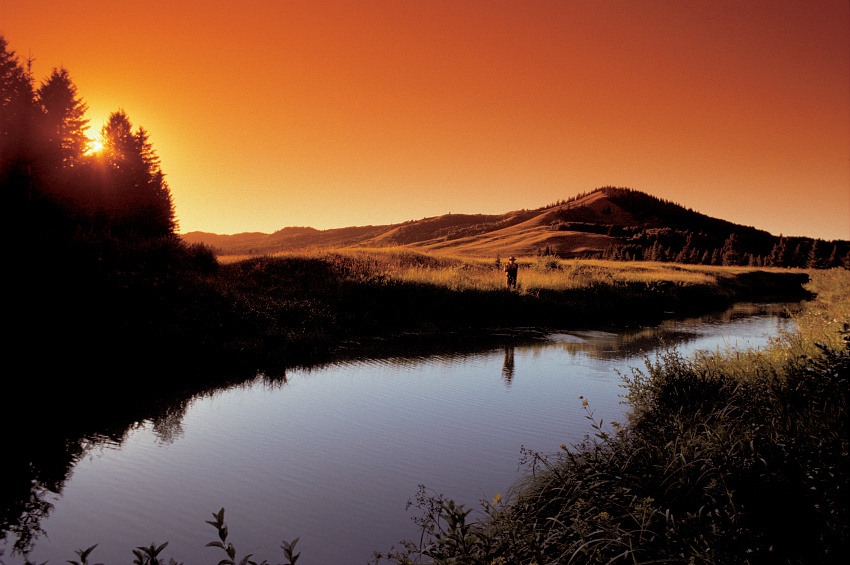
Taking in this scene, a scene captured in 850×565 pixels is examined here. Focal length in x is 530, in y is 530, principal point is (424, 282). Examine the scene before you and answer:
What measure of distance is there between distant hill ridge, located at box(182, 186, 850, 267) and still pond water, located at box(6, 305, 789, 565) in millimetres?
49637

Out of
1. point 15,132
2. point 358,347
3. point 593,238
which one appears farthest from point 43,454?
point 593,238

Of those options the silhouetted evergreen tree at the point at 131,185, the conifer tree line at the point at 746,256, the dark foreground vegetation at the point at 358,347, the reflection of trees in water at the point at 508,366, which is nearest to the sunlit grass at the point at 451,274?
the dark foreground vegetation at the point at 358,347

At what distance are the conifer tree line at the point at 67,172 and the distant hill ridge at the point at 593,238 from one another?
99.5ft

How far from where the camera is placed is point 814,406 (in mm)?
5895

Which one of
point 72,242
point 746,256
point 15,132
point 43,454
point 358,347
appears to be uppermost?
point 15,132

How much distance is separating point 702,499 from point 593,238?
4718 inches

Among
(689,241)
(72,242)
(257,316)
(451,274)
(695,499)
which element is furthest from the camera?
(689,241)

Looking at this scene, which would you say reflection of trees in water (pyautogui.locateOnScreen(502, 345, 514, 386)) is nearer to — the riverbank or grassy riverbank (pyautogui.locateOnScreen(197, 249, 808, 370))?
the riverbank

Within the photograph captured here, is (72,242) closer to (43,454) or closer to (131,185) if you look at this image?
(43,454)

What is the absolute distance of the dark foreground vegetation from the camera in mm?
Answer: 4238

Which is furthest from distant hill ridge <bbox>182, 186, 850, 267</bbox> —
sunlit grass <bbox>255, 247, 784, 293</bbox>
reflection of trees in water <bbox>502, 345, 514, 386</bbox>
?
reflection of trees in water <bbox>502, 345, 514, 386</bbox>

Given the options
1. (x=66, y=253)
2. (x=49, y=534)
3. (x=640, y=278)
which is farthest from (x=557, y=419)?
(x=640, y=278)

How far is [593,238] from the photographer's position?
119 metres

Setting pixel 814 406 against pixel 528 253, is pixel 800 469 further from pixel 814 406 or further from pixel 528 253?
pixel 528 253
